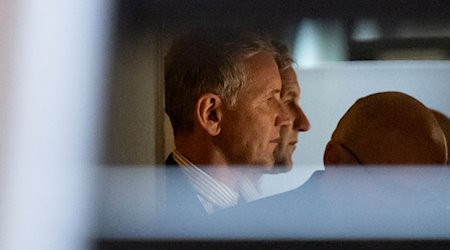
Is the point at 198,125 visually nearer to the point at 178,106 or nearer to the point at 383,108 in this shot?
the point at 178,106

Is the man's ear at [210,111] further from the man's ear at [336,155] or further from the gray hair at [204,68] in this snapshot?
the man's ear at [336,155]

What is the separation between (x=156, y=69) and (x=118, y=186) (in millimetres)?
116

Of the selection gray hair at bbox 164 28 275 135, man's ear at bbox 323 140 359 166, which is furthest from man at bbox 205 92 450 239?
gray hair at bbox 164 28 275 135

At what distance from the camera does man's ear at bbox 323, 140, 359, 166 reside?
81 cm

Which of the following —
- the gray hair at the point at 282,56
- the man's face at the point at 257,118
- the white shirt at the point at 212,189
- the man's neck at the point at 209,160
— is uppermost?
the gray hair at the point at 282,56

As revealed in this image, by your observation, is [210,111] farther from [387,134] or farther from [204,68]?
[387,134]

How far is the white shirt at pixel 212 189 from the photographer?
80cm

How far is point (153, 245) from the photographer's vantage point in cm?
75

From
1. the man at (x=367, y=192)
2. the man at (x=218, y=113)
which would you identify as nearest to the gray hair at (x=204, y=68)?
the man at (x=218, y=113)

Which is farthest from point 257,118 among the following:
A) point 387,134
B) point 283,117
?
point 387,134

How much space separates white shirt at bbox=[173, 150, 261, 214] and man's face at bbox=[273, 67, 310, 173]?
0.12 feet

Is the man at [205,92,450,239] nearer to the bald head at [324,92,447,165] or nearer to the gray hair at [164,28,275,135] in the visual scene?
the bald head at [324,92,447,165]

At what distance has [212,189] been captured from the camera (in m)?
0.80

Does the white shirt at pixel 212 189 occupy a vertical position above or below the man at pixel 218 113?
below
